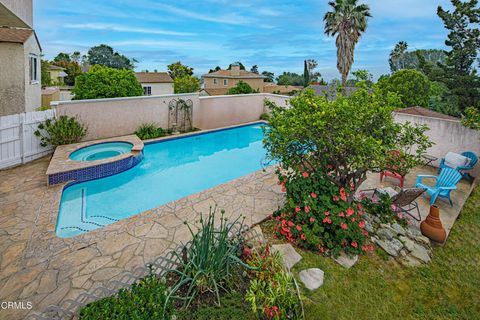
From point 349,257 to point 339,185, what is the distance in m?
1.27

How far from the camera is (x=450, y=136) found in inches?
361

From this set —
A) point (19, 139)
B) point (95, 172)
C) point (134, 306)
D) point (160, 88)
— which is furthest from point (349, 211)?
point (160, 88)

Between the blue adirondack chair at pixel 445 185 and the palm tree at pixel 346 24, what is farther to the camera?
the palm tree at pixel 346 24

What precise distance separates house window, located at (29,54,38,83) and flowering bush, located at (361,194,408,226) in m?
15.1

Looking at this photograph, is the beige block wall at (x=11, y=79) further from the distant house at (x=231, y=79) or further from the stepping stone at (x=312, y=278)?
the distant house at (x=231, y=79)

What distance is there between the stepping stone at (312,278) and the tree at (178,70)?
50.1m

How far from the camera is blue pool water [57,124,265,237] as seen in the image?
6.86m

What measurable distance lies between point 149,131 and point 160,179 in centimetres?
415

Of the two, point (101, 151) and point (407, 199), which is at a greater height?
point (101, 151)

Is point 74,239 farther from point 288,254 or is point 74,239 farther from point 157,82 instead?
point 157,82

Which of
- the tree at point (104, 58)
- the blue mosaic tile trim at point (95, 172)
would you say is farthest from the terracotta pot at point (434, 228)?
the tree at point (104, 58)

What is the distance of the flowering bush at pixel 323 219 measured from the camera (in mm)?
4699

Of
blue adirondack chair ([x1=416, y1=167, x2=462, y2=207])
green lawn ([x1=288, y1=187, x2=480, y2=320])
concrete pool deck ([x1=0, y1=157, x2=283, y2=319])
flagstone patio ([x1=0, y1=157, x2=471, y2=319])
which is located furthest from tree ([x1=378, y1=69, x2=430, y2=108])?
green lawn ([x1=288, y1=187, x2=480, y2=320])

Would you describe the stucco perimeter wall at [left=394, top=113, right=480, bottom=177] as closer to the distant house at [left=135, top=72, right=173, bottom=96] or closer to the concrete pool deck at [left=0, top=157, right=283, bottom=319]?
the concrete pool deck at [left=0, top=157, right=283, bottom=319]
